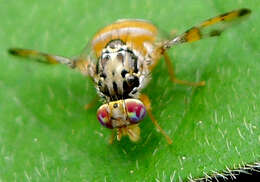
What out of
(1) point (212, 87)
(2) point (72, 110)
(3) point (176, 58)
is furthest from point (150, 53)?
(2) point (72, 110)

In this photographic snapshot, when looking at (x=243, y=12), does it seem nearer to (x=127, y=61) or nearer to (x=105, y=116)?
(x=127, y=61)

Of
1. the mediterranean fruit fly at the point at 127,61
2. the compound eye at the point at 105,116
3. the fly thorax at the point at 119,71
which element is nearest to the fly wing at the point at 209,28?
the mediterranean fruit fly at the point at 127,61

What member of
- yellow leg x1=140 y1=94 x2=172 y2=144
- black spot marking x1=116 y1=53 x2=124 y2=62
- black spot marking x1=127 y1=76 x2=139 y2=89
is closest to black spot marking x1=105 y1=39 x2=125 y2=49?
black spot marking x1=116 y1=53 x2=124 y2=62

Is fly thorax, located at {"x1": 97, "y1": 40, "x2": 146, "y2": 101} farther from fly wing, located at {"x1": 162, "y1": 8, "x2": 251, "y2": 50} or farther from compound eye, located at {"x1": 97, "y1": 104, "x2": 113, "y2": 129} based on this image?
fly wing, located at {"x1": 162, "y1": 8, "x2": 251, "y2": 50}

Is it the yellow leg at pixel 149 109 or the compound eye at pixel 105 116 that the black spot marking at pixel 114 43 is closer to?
the yellow leg at pixel 149 109

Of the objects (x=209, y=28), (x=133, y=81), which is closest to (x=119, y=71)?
(x=133, y=81)
